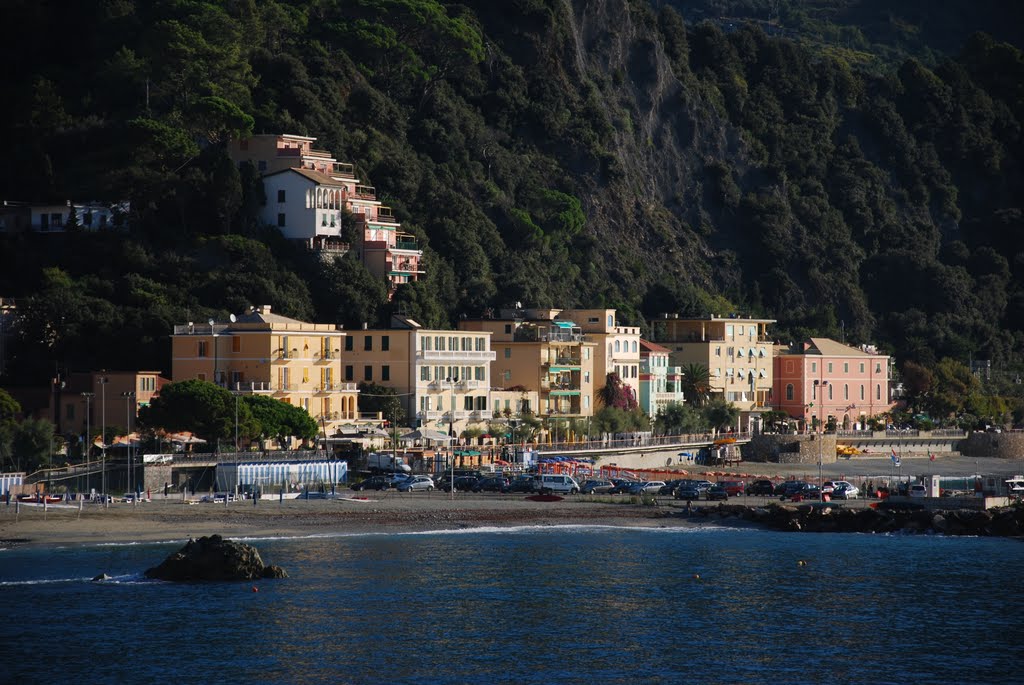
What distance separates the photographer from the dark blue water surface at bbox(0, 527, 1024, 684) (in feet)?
148

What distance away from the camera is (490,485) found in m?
80.2

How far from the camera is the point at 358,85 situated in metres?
116

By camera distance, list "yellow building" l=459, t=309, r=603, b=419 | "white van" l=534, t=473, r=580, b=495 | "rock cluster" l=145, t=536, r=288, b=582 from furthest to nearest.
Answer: "yellow building" l=459, t=309, r=603, b=419 < "white van" l=534, t=473, r=580, b=495 < "rock cluster" l=145, t=536, r=288, b=582

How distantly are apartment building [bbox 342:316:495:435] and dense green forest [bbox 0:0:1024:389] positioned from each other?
12.6 feet

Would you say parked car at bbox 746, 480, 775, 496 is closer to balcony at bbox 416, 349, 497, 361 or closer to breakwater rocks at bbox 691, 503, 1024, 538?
breakwater rocks at bbox 691, 503, 1024, 538

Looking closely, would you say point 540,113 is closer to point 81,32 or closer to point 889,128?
point 81,32

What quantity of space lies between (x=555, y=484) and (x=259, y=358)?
49.0ft

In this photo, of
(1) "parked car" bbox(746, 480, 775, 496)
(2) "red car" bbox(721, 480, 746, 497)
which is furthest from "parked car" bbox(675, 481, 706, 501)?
(1) "parked car" bbox(746, 480, 775, 496)

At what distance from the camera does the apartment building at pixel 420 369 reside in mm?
92438

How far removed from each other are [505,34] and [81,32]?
3267 cm

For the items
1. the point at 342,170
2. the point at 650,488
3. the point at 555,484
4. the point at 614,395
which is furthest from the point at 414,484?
the point at 342,170

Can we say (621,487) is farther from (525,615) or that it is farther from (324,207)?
(525,615)

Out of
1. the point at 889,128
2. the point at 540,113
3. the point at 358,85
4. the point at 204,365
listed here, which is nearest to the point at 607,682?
the point at 204,365

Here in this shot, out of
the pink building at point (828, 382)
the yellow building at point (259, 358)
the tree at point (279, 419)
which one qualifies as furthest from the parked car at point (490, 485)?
the pink building at point (828, 382)
